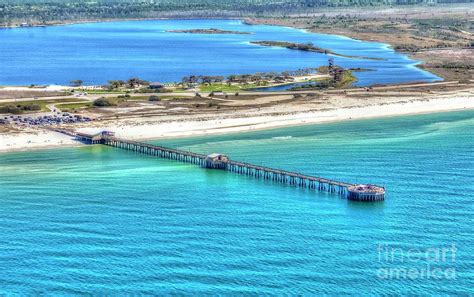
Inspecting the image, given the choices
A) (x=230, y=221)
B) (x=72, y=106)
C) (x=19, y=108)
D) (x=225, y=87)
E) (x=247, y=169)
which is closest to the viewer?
(x=230, y=221)

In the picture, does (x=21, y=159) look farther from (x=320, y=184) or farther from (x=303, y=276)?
(x=303, y=276)

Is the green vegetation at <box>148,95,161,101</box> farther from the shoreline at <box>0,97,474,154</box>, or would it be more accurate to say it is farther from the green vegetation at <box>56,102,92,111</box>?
the shoreline at <box>0,97,474,154</box>

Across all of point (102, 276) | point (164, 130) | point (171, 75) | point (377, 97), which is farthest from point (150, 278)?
point (171, 75)

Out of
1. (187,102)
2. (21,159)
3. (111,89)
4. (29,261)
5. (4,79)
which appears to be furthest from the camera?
(4,79)

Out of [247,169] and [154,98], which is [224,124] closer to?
[154,98]

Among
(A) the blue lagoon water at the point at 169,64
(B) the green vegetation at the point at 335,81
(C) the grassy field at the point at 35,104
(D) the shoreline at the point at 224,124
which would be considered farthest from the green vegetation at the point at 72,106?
(B) the green vegetation at the point at 335,81

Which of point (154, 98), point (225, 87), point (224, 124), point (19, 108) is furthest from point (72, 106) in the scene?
point (225, 87)

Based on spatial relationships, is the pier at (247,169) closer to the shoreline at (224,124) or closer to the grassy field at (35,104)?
the shoreline at (224,124)
